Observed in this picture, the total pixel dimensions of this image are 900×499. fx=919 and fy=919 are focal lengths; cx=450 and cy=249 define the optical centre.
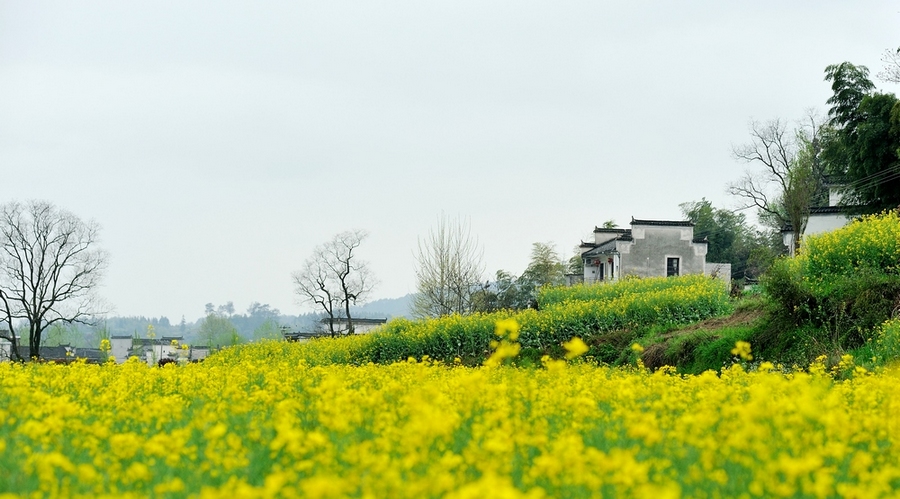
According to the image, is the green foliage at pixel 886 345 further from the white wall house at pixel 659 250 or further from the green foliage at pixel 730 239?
the green foliage at pixel 730 239

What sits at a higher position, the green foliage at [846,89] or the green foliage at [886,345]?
the green foliage at [846,89]

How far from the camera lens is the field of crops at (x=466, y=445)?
397 centimetres

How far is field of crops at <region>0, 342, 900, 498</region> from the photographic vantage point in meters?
3.97

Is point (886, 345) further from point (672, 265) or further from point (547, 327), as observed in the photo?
point (672, 265)

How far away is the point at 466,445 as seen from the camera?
17.3 ft

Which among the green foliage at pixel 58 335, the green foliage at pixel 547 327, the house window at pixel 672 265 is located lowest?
the green foliage at pixel 58 335

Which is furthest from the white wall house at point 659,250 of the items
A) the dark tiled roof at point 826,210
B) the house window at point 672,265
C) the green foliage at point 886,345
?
the green foliage at point 886,345

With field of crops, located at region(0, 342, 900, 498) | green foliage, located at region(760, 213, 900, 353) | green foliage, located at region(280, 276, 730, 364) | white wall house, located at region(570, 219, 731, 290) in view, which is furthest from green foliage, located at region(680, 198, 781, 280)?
field of crops, located at region(0, 342, 900, 498)

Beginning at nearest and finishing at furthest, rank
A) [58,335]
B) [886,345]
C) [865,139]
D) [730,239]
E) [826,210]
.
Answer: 1. [886,345]
2. [865,139]
3. [826,210]
4. [730,239]
5. [58,335]

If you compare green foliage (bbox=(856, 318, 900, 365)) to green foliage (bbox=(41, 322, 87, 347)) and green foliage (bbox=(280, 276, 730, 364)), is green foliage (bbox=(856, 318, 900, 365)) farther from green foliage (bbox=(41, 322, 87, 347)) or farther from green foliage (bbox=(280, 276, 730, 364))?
green foliage (bbox=(41, 322, 87, 347))

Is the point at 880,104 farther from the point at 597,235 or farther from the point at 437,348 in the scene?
the point at 437,348

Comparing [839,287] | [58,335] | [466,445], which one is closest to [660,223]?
[839,287]

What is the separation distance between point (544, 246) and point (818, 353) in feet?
136

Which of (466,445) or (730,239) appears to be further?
(730,239)
